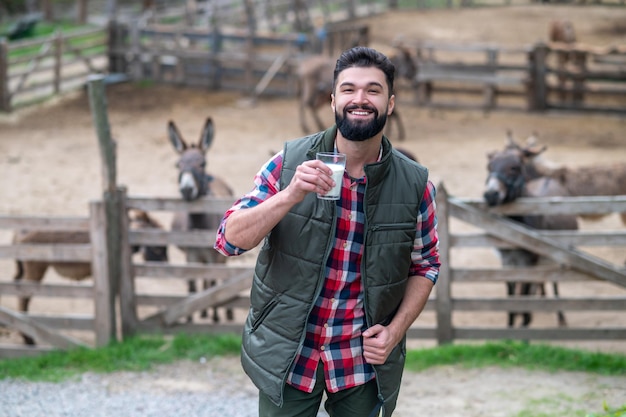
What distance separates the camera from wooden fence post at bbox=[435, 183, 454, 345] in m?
6.65

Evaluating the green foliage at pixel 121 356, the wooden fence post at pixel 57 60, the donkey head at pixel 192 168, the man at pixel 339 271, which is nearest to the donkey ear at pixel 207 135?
the donkey head at pixel 192 168

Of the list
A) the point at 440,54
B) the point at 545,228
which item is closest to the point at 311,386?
the point at 545,228

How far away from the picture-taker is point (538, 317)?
842 cm

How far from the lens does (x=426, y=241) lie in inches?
133

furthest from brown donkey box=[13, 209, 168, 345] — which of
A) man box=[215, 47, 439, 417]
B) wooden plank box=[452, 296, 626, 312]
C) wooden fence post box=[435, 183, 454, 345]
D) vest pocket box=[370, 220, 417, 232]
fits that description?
vest pocket box=[370, 220, 417, 232]

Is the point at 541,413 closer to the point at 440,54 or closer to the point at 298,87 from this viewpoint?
the point at 298,87

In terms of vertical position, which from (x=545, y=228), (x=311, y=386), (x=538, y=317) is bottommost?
(x=538, y=317)

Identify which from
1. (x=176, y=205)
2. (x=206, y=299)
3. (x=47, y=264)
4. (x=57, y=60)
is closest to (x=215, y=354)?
(x=206, y=299)

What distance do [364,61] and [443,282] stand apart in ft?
13.2

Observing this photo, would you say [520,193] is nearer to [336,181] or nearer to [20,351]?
[20,351]

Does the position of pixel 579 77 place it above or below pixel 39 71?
below

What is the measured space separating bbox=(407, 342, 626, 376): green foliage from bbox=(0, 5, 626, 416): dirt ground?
1567mm

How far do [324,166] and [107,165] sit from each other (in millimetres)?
4488

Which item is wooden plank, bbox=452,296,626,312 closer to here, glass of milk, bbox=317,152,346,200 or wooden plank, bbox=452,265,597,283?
wooden plank, bbox=452,265,597,283
